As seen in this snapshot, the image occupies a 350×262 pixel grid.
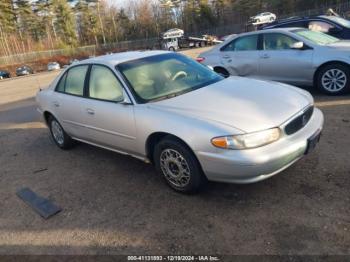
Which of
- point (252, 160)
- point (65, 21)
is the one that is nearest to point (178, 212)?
point (252, 160)

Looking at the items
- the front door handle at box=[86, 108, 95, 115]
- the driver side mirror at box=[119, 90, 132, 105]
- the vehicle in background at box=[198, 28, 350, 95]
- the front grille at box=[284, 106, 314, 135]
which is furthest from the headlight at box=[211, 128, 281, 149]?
the vehicle in background at box=[198, 28, 350, 95]

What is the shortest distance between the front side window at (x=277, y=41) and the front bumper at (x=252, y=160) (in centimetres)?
441

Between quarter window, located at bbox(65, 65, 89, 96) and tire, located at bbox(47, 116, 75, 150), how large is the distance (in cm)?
75

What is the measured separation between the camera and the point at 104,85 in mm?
4688

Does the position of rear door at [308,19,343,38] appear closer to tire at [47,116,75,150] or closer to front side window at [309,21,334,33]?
front side window at [309,21,334,33]

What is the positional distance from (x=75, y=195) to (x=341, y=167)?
3.17 meters

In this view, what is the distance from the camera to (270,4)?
73.0 metres

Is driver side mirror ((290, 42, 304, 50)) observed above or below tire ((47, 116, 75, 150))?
above

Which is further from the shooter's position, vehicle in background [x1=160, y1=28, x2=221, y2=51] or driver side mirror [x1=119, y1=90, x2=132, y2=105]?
vehicle in background [x1=160, y1=28, x2=221, y2=51]

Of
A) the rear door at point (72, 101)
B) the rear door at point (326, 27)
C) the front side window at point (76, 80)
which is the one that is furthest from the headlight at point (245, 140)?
the rear door at point (326, 27)

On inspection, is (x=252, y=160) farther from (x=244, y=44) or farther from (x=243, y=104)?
(x=244, y=44)

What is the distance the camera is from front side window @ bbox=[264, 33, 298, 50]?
746 cm

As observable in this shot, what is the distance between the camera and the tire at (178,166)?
3.66m

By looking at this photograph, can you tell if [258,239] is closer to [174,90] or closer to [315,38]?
[174,90]
